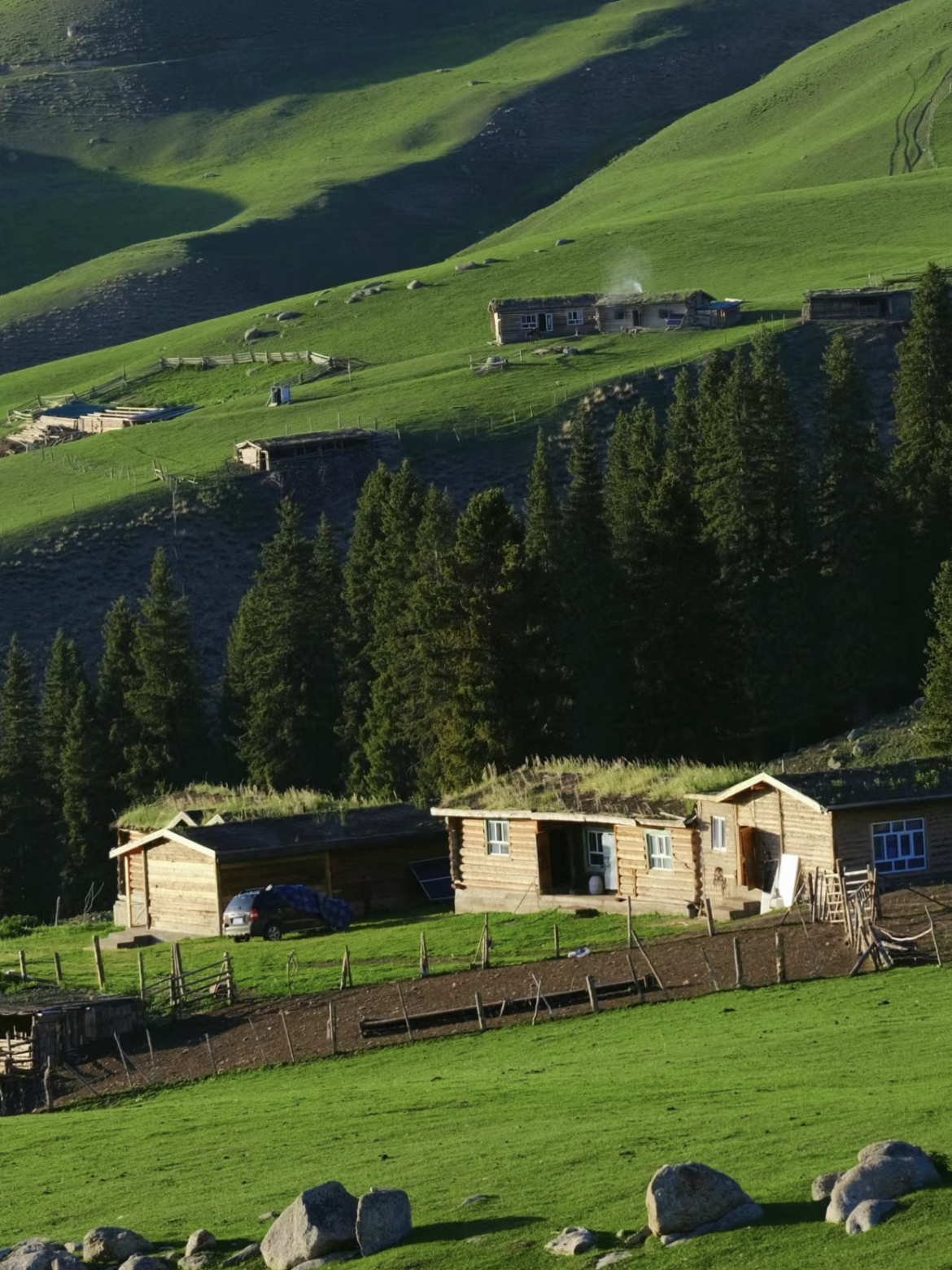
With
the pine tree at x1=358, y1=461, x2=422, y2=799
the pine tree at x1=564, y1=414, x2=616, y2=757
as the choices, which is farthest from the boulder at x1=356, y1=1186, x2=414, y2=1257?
the pine tree at x1=564, y1=414, x2=616, y2=757

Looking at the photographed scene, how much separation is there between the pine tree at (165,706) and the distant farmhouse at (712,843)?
32284 mm

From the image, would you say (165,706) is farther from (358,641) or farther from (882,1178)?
(882,1178)

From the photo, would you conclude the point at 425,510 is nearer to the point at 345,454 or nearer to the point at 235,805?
the point at 235,805

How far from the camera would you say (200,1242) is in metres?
23.2

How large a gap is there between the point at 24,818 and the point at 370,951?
4429 centimetres

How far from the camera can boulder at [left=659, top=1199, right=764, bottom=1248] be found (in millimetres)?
20125

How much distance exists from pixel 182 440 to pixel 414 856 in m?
79.4

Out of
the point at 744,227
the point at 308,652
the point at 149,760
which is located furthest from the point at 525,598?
the point at 744,227

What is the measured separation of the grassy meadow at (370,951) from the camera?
4891 centimetres

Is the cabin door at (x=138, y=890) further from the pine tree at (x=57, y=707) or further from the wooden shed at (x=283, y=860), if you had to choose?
the pine tree at (x=57, y=707)

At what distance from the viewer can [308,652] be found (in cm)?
9238

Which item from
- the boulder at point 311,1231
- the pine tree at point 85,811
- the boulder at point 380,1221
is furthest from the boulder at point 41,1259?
the pine tree at point 85,811

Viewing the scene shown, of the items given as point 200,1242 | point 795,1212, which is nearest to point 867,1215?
point 795,1212

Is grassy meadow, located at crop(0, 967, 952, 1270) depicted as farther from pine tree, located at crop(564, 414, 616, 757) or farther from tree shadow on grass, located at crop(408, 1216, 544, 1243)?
pine tree, located at crop(564, 414, 616, 757)
